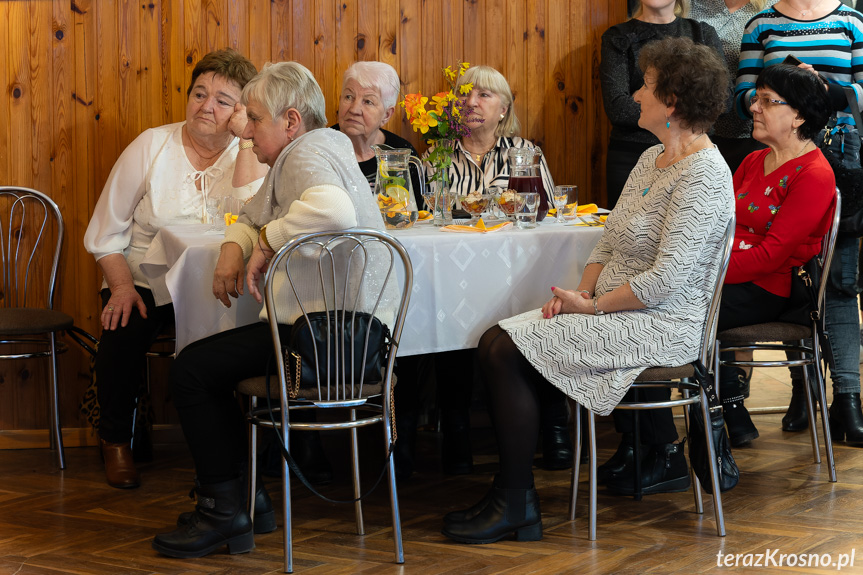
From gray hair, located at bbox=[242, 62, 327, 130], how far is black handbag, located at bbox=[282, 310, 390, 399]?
52 centimetres

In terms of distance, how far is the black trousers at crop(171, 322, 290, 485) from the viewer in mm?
2270

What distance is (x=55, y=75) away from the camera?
11.2 feet

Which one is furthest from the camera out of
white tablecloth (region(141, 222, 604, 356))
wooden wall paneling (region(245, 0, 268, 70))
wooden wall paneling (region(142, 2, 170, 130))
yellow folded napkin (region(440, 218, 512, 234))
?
wooden wall paneling (region(245, 0, 268, 70))

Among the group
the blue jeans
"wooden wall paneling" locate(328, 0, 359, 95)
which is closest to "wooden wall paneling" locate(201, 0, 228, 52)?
"wooden wall paneling" locate(328, 0, 359, 95)

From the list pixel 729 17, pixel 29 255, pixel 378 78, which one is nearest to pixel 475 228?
pixel 378 78

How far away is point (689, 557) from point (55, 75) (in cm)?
267

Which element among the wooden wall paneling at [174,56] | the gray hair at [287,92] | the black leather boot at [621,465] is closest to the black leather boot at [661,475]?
the black leather boot at [621,465]

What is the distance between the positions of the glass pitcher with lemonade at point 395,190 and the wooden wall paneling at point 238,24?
1040 mm

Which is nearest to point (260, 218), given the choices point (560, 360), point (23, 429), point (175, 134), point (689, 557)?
point (560, 360)

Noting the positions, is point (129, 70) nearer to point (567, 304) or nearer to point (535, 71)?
point (535, 71)

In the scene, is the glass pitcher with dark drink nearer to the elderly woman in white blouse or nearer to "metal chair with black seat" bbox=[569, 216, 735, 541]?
"metal chair with black seat" bbox=[569, 216, 735, 541]

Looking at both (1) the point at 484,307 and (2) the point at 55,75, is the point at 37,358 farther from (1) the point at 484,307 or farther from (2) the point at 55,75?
(1) the point at 484,307

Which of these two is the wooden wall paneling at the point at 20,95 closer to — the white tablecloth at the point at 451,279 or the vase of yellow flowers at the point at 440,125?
the white tablecloth at the point at 451,279

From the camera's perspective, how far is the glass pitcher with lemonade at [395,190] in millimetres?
2754
